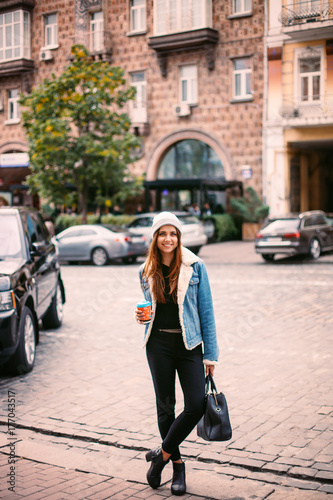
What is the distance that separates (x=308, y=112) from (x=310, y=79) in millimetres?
1378

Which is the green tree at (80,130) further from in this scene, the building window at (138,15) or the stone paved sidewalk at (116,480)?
the stone paved sidewalk at (116,480)

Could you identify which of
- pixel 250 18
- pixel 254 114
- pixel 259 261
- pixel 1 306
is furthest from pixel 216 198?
pixel 1 306

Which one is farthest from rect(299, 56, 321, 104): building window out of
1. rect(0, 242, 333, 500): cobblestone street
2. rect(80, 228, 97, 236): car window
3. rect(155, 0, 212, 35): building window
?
rect(0, 242, 333, 500): cobblestone street

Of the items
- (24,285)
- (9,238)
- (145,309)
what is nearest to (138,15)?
(9,238)

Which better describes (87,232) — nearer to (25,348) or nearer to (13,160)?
(25,348)

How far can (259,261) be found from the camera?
20.3 meters

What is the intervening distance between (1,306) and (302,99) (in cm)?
2295

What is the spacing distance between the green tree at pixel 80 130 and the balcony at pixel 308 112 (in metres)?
6.52

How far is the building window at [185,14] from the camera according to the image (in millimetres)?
28938

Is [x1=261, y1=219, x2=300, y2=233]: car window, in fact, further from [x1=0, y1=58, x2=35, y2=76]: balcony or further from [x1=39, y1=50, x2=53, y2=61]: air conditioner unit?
[x1=0, y1=58, x2=35, y2=76]: balcony

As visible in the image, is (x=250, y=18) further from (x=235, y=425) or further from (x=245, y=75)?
(x=235, y=425)

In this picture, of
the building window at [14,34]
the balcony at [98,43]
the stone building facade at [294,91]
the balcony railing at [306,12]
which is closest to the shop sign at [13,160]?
the building window at [14,34]

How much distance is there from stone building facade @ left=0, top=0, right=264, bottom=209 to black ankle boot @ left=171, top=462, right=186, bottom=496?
24.8m

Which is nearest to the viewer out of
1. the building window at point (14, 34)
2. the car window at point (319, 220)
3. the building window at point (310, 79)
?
the car window at point (319, 220)
